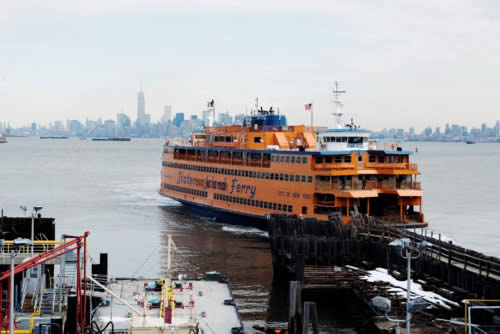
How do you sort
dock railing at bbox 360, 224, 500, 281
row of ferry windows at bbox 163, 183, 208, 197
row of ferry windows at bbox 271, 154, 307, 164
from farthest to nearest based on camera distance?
row of ferry windows at bbox 163, 183, 208, 197
row of ferry windows at bbox 271, 154, 307, 164
dock railing at bbox 360, 224, 500, 281

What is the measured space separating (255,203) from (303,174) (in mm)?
7176

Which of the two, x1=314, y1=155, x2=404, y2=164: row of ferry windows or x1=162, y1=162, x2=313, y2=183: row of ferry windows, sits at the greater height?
x1=314, y1=155, x2=404, y2=164: row of ferry windows

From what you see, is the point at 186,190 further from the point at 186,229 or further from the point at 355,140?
the point at 355,140

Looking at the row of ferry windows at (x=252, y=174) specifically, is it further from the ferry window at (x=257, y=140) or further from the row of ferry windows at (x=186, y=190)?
the ferry window at (x=257, y=140)

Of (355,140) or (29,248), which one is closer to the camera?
(29,248)

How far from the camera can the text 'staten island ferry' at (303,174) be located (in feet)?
169

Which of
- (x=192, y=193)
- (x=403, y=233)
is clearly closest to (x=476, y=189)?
(x=192, y=193)

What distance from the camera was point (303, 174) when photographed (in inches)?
2069

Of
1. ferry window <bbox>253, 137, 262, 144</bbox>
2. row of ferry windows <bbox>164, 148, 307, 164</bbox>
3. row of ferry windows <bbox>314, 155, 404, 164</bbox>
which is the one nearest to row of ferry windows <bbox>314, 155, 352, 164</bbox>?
row of ferry windows <bbox>314, 155, 404, 164</bbox>

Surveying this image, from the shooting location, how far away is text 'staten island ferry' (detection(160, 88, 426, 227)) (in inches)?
2023

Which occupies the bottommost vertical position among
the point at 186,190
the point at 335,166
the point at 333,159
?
the point at 186,190

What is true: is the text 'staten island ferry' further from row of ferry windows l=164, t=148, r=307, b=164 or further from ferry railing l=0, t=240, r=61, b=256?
ferry railing l=0, t=240, r=61, b=256

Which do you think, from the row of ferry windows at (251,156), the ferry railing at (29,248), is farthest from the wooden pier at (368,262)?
the ferry railing at (29,248)

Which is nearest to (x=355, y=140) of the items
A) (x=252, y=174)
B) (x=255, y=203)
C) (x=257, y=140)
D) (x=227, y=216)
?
(x=252, y=174)
